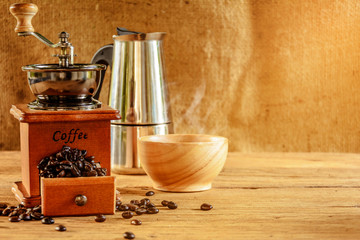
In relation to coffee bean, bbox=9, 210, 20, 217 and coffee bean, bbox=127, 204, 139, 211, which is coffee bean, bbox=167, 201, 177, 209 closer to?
coffee bean, bbox=127, 204, 139, 211

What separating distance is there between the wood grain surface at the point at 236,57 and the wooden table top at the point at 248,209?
227 millimetres

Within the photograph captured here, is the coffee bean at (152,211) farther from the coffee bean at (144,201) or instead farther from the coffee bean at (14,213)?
the coffee bean at (14,213)

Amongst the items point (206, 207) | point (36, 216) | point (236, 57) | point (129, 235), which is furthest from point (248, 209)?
point (236, 57)

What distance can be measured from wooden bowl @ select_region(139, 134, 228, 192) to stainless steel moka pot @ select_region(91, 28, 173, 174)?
179 mm

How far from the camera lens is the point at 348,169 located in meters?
1.45

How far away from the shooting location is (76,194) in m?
0.98

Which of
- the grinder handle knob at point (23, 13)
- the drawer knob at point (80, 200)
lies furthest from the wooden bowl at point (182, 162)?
the grinder handle knob at point (23, 13)

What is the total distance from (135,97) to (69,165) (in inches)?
16.6

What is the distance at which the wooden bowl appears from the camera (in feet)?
3.73

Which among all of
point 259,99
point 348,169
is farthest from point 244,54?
point 348,169

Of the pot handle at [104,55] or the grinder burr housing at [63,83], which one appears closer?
the grinder burr housing at [63,83]

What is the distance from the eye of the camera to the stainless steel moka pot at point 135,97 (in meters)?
1.38

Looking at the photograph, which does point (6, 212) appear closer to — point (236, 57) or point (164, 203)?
point (164, 203)

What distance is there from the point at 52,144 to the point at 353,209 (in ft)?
1.96
